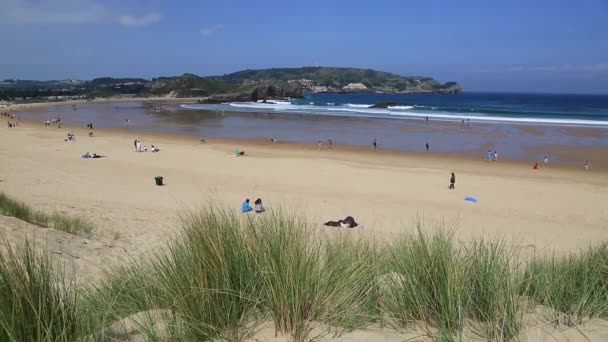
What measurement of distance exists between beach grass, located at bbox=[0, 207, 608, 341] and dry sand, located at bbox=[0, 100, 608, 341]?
301 centimetres

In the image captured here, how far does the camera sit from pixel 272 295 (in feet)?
9.18

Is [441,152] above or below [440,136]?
below

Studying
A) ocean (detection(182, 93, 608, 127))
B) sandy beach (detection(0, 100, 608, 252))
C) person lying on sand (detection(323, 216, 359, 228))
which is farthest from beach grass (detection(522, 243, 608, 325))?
ocean (detection(182, 93, 608, 127))

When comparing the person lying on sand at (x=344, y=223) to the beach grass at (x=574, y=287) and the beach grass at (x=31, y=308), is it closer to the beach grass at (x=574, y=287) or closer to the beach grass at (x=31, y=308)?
the beach grass at (x=574, y=287)

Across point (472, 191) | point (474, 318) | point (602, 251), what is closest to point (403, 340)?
point (474, 318)

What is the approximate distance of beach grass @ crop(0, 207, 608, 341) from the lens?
2.40 m

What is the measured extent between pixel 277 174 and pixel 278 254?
685 inches

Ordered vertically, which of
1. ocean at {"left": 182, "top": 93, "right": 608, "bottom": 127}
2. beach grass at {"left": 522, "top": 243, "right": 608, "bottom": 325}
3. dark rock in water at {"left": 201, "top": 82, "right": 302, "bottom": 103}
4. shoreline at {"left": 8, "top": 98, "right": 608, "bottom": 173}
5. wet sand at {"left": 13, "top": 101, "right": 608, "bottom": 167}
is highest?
dark rock in water at {"left": 201, "top": 82, "right": 302, "bottom": 103}

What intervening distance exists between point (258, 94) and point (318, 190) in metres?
101

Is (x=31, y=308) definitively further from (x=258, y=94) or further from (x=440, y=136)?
(x=258, y=94)

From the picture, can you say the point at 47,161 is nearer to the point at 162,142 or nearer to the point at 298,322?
the point at 162,142

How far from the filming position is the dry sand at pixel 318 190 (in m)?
11.0

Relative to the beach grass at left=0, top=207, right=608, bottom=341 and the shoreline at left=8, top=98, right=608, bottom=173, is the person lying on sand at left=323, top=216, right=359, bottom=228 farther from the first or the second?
the shoreline at left=8, top=98, right=608, bottom=173

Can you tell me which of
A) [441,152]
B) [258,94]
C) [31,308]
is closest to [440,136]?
[441,152]
